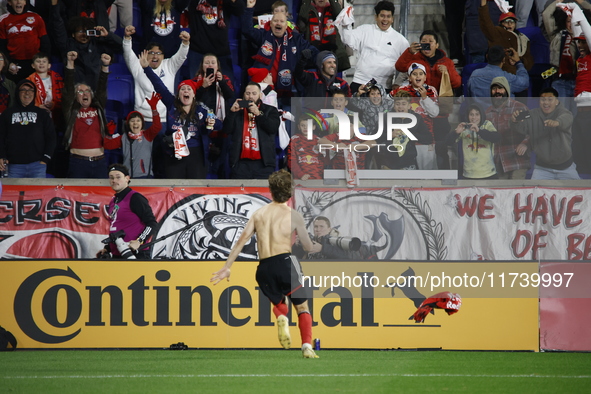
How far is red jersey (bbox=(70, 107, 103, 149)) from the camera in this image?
10.8 meters

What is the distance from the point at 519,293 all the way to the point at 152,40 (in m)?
6.80

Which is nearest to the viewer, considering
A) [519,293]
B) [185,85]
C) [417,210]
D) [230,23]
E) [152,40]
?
[519,293]

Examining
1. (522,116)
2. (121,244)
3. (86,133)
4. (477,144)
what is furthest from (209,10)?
(522,116)

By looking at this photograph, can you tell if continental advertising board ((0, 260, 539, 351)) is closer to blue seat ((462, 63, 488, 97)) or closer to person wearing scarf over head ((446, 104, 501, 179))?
person wearing scarf over head ((446, 104, 501, 179))

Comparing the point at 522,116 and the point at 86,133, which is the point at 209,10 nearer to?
the point at 86,133

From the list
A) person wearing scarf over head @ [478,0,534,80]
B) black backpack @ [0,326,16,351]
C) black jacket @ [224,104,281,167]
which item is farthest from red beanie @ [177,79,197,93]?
person wearing scarf over head @ [478,0,534,80]

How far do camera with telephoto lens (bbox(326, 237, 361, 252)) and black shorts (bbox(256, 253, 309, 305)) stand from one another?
2382 mm

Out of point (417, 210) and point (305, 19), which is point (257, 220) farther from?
point (305, 19)

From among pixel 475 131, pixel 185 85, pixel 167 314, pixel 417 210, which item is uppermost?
pixel 185 85

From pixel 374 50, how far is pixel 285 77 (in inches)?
59.5

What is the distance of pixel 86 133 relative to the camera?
10805 millimetres

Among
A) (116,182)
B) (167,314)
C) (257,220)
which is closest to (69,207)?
(116,182)

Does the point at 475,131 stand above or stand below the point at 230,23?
below

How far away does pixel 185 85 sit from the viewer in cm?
1067
